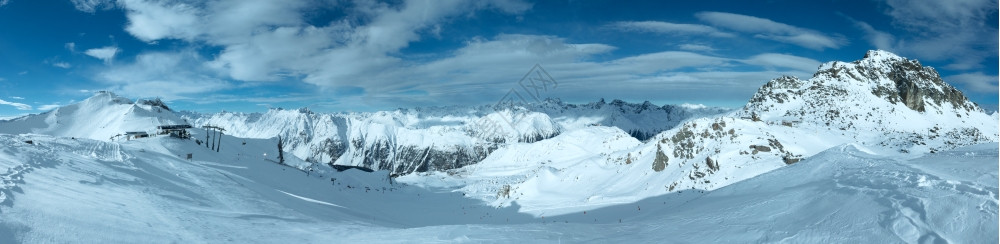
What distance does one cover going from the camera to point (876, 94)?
57125mm

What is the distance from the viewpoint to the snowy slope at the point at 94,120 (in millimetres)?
66250

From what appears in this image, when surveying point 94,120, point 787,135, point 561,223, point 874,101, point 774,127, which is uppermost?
point 874,101

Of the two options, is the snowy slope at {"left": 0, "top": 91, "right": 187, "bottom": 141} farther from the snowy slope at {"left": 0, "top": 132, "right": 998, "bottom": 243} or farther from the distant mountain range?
the snowy slope at {"left": 0, "top": 132, "right": 998, "bottom": 243}

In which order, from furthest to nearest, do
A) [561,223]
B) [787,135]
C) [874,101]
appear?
[874,101] < [787,135] < [561,223]

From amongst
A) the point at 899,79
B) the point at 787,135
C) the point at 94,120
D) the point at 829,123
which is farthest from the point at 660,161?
the point at 94,120

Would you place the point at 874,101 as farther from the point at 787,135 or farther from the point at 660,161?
the point at 660,161

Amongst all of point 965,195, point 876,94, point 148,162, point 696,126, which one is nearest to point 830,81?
point 876,94

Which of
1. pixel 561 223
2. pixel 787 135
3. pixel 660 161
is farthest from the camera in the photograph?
pixel 660 161

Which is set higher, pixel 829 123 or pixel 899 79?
pixel 899 79

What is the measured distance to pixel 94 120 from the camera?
7775cm

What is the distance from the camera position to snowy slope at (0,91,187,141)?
217 feet

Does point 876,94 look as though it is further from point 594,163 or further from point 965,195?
point 965,195

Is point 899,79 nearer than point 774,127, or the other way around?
point 774,127

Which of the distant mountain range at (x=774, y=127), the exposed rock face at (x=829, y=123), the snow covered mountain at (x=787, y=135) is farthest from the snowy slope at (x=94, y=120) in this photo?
the exposed rock face at (x=829, y=123)
